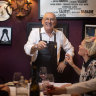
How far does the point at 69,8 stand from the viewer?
11.0 ft

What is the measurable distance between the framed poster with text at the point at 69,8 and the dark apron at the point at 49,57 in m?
0.59

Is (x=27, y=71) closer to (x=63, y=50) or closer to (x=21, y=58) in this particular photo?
(x=21, y=58)

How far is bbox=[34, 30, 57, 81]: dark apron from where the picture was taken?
3061 mm

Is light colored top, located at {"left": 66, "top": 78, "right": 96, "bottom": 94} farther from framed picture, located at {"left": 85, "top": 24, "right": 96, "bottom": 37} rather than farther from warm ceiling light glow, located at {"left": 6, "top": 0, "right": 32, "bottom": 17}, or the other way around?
warm ceiling light glow, located at {"left": 6, "top": 0, "right": 32, "bottom": 17}

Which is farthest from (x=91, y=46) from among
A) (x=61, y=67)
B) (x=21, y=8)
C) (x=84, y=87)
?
(x=21, y=8)

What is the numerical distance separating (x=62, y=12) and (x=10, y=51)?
1.13 meters

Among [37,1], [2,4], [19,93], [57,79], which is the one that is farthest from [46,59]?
[19,93]

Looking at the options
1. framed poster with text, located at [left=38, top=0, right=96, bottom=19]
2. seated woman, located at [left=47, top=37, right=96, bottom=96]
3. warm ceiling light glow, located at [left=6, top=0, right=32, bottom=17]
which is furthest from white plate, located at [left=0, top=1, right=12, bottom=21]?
seated woman, located at [left=47, top=37, right=96, bottom=96]

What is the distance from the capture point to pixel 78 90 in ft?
4.67

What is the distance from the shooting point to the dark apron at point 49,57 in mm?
Answer: 3061

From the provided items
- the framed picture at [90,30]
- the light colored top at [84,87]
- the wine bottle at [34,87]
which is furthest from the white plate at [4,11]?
the light colored top at [84,87]

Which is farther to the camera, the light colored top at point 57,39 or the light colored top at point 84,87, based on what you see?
the light colored top at point 57,39

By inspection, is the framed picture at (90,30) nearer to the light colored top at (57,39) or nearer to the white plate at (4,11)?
the light colored top at (57,39)

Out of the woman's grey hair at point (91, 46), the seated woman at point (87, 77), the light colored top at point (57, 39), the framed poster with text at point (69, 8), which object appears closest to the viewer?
the seated woman at point (87, 77)
